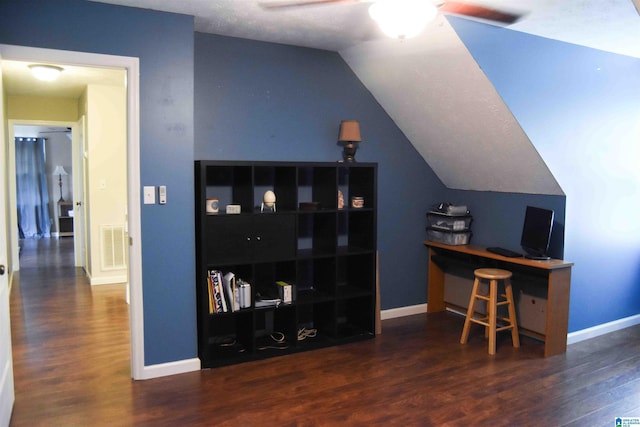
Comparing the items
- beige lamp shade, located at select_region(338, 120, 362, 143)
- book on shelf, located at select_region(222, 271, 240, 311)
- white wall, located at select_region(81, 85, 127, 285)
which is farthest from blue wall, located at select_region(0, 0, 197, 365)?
white wall, located at select_region(81, 85, 127, 285)

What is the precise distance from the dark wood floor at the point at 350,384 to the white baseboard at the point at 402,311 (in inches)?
8.9

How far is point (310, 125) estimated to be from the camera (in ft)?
13.5

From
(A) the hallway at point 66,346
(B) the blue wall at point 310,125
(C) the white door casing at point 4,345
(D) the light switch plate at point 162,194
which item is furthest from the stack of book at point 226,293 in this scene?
(C) the white door casing at point 4,345

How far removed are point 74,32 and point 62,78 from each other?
2.85 metres

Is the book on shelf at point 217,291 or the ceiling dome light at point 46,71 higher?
the ceiling dome light at point 46,71

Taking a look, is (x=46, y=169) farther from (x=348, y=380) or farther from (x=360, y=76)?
(x=348, y=380)

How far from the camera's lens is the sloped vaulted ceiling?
133 inches

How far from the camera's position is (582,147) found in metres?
3.84

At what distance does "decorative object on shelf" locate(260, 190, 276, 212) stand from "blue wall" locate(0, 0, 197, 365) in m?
0.61

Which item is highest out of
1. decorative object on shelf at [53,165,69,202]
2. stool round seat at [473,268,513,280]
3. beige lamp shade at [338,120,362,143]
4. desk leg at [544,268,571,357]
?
beige lamp shade at [338,120,362,143]

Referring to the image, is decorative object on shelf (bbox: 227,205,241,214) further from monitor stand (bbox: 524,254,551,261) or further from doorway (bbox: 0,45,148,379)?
monitor stand (bbox: 524,254,551,261)

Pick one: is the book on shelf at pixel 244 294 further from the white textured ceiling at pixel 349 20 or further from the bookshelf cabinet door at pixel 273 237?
the white textured ceiling at pixel 349 20

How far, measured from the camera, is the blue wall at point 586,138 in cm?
342

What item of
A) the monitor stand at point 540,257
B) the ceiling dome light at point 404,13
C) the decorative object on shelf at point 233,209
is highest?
the ceiling dome light at point 404,13
